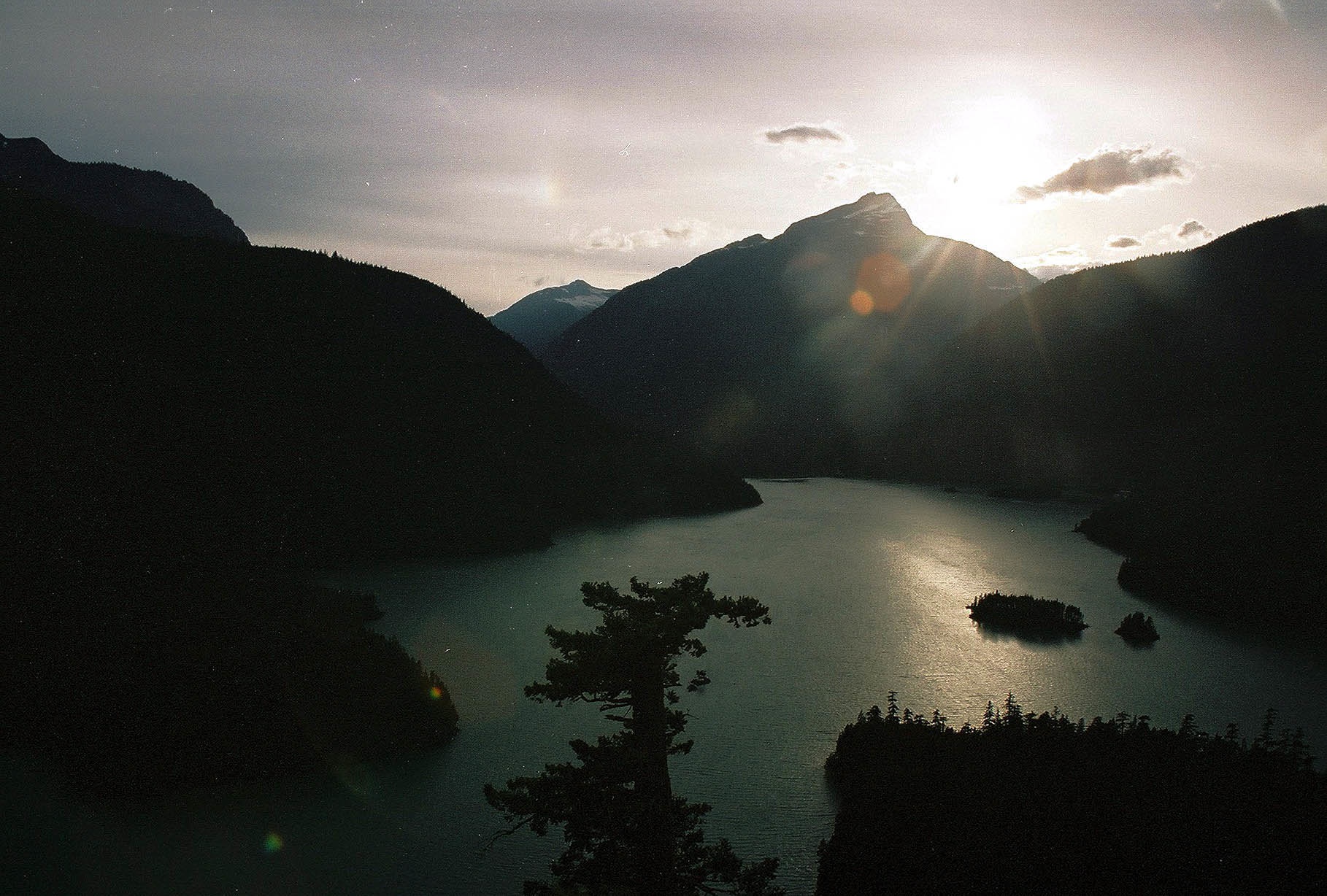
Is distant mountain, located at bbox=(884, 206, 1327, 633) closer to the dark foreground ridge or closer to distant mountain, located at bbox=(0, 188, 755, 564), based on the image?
the dark foreground ridge

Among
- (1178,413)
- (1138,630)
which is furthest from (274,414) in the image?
(1178,413)

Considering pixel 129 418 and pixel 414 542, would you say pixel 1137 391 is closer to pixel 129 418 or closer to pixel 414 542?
pixel 414 542

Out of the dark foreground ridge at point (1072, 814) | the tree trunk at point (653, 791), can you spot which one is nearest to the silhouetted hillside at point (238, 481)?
the dark foreground ridge at point (1072, 814)

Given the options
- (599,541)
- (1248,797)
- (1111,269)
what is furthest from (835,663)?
(1111,269)

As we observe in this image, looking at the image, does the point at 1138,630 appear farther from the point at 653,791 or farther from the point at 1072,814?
the point at 653,791

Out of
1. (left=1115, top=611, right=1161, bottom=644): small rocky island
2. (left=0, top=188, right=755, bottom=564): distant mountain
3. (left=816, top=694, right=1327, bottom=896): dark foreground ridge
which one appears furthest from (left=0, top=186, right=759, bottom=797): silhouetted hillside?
(left=1115, top=611, right=1161, bottom=644): small rocky island
